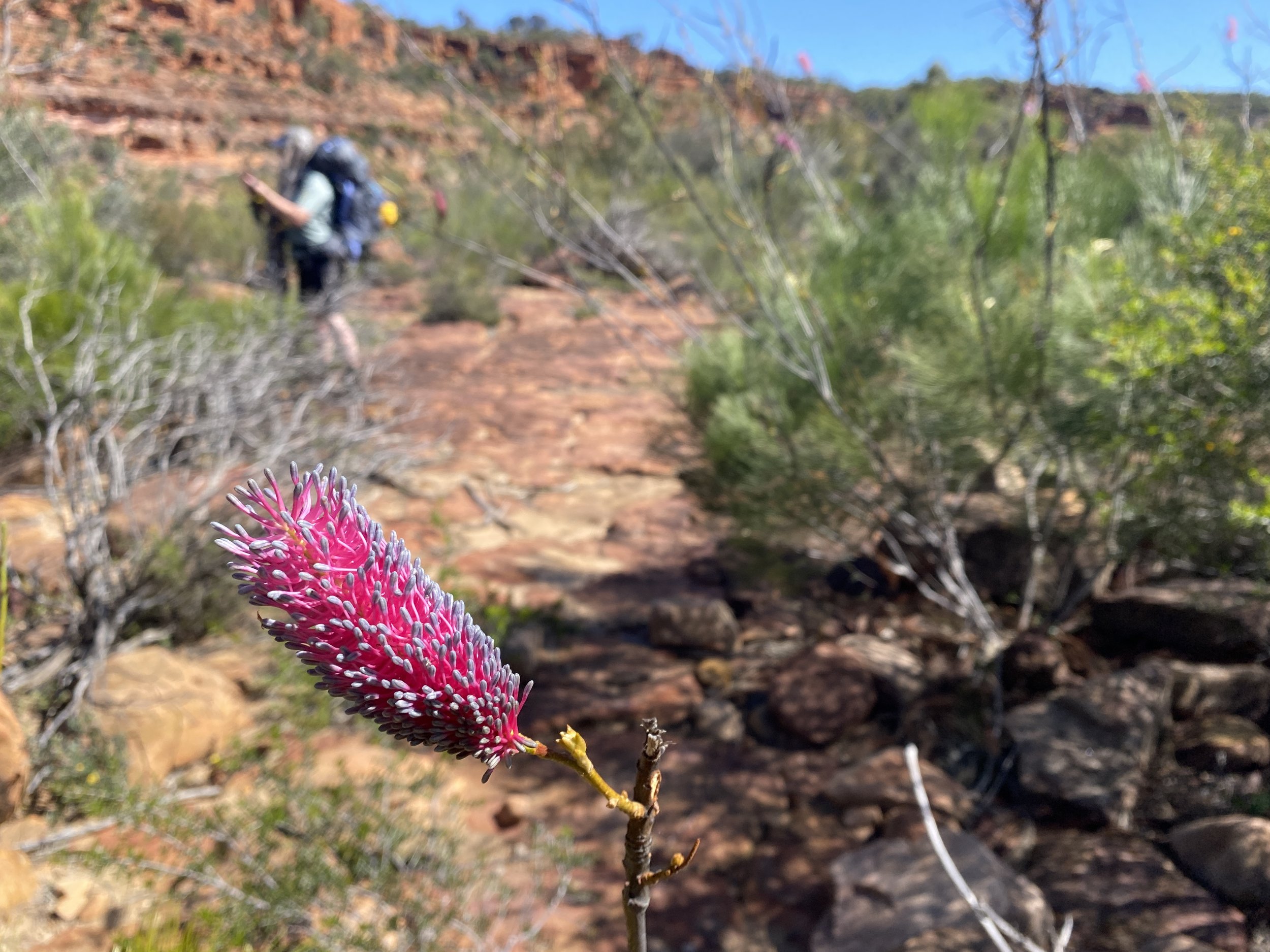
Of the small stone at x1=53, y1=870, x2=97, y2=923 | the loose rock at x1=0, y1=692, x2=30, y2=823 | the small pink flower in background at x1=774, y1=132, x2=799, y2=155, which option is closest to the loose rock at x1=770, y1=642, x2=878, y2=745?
the small pink flower in background at x1=774, y1=132, x2=799, y2=155

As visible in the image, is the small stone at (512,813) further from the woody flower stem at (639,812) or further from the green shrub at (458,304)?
the green shrub at (458,304)

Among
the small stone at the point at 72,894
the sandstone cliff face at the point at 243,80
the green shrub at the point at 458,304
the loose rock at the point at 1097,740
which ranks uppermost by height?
the sandstone cliff face at the point at 243,80

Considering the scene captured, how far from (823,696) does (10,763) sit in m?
2.51

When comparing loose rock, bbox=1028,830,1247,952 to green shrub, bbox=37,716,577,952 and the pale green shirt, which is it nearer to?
green shrub, bbox=37,716,577,952

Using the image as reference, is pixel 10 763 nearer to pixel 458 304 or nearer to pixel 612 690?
pixel 612 690

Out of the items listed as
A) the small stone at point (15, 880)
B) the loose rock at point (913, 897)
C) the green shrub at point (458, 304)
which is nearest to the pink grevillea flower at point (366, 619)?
the loose rock at point (913, 897)

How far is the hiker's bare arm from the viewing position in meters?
5.03

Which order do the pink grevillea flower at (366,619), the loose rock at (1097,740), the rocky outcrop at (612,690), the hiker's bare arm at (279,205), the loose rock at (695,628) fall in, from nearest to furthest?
the pink grevillea flower at (366,619)
the loose rock at (1097,740)
the rocky outcrop at (612,690)
the loose rock at (695,628)
the hiker's bare arm at (279,205)

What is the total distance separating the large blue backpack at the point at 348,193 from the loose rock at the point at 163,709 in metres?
3.65

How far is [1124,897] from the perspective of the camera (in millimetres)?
2031

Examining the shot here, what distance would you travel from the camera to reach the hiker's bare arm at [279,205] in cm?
503

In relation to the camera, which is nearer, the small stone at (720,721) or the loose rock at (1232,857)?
the loose rock at (1232,857)

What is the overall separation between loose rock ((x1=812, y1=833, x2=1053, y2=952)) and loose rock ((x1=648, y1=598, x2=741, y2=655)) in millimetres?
1398

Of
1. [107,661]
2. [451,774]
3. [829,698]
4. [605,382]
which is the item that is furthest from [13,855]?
[605,382]
